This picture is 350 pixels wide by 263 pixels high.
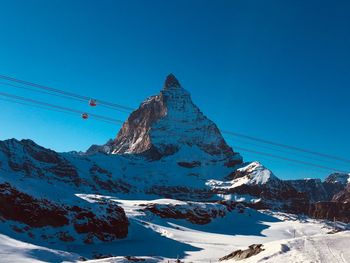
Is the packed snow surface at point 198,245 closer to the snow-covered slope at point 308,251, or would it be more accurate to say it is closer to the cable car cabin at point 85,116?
the snow-covered slope at point 308,251

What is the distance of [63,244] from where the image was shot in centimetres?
6334

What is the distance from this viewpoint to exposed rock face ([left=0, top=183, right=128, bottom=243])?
6444 centimetres

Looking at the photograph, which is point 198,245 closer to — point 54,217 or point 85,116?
point 54,217

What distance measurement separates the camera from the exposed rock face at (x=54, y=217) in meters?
64.4

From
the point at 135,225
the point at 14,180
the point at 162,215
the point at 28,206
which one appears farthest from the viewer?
the point at 162,215

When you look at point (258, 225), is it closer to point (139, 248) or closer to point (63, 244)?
point (139, 248)

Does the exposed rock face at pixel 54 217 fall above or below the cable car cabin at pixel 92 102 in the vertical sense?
below

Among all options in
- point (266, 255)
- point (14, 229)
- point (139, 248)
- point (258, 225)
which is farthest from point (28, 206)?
point (258, 225)

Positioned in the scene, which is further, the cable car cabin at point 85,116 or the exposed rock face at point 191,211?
the exposed rock face at point 191,211

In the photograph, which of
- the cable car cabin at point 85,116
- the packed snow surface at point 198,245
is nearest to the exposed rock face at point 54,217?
the packed snow surface at point 198,245

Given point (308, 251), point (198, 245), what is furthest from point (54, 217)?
point (308, 251)

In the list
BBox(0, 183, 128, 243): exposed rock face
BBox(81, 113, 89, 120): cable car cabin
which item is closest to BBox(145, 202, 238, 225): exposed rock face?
BBox(0, 183, 128, 243): exposed rock face

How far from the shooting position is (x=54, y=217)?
2685 inches

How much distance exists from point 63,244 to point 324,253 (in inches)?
1691
